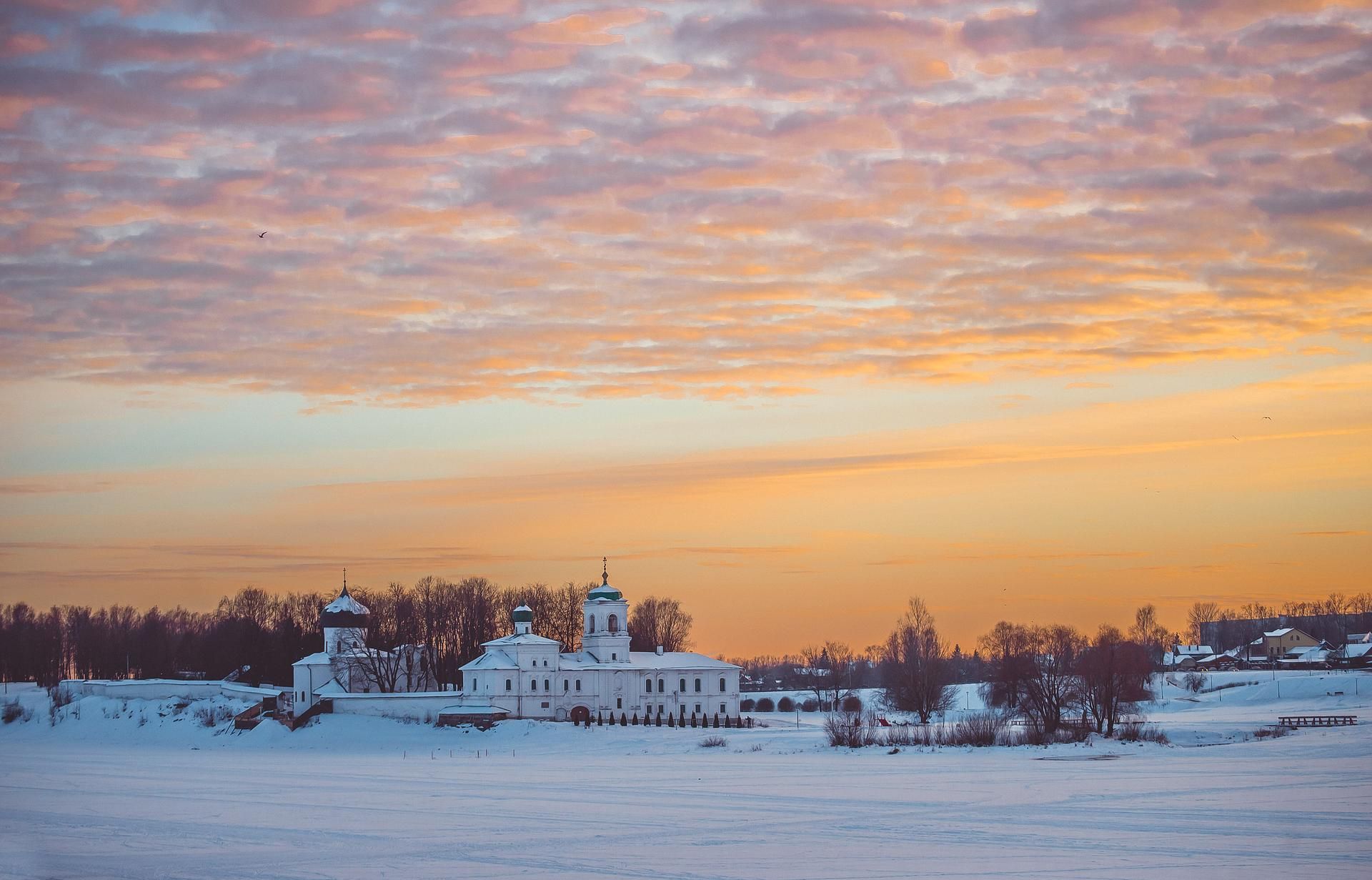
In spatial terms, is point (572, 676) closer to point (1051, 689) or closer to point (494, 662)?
point (494, 662)

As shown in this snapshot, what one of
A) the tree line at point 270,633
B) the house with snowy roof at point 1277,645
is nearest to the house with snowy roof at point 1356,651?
the house with snowy roof at point 1277,645

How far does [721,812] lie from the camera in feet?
105

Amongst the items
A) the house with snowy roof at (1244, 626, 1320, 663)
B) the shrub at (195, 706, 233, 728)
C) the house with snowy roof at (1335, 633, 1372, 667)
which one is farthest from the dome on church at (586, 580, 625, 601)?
the house with snowy roof at (1244, 626, 1320, 663)

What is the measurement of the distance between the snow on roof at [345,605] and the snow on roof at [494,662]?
1185cm

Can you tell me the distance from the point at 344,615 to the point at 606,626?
1633 cm

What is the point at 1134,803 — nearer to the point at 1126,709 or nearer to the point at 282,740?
the point at 1126,709

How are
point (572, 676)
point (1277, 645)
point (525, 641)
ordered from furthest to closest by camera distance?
point (1277, 645) → point (572, 676) → point (525, 641)

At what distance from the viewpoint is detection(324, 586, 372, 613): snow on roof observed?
9150cm

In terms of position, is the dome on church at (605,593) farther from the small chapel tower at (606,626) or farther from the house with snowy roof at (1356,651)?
the house with snowy roof at (1356,651)

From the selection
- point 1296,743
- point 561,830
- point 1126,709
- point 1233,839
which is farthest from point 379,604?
point 1233,839

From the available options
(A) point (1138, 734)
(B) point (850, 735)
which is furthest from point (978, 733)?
(A) point (1138, 734)

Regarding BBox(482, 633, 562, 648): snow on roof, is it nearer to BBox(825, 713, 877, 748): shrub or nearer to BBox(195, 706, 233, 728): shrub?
BBox(195, 706, 233, 728): shrub

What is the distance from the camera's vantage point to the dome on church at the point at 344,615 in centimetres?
9100

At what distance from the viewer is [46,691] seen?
105 m
